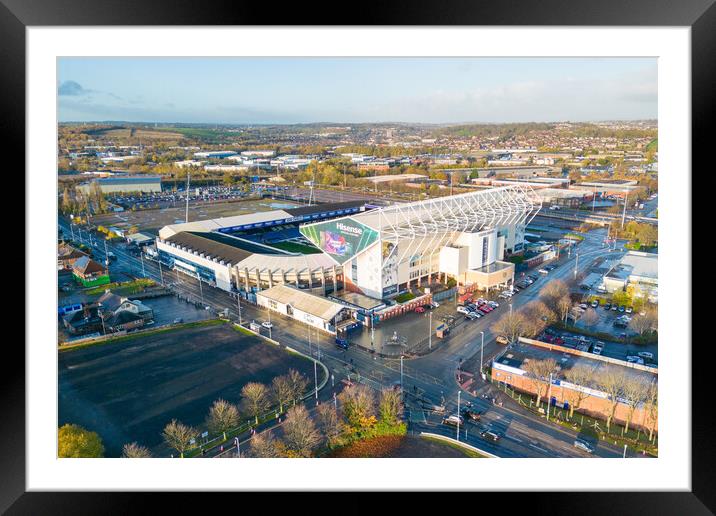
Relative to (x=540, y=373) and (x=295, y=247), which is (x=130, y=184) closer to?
(x=295, y=247)

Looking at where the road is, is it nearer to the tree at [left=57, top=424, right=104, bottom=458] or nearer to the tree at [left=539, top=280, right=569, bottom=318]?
the tree at [left=539, top=280, right=569, bottom=318]

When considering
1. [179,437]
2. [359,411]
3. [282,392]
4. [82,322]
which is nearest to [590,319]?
[359,411]

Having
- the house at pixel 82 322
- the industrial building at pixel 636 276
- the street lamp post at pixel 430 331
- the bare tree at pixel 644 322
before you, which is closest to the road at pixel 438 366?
the street lamp post at pixel 430 331

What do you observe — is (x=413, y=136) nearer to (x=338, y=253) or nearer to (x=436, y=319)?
(x=338, y=253)

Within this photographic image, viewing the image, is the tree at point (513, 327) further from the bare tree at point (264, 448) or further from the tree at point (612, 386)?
the bare tree at point (264, 448)
